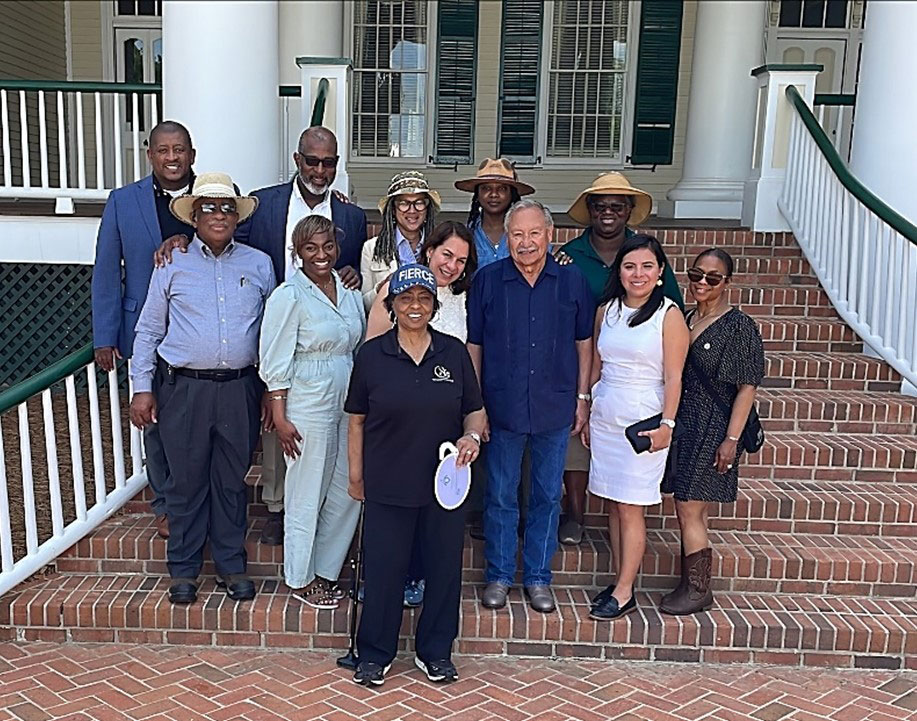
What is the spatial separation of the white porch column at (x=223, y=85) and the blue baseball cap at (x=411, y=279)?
264 centimetres

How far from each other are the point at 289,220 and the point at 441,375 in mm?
1141

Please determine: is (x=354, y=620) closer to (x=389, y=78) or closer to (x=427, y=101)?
(x=427, y=101)

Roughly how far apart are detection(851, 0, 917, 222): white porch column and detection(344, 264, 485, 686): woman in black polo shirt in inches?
157

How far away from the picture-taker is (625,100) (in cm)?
901

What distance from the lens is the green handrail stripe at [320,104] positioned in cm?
546

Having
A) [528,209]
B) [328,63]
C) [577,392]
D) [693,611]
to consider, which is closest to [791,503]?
[693,611]

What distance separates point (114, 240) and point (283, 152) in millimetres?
3404

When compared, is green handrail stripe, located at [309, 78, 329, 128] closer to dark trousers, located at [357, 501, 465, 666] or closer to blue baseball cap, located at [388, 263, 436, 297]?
blue baseball cap, located at [388, 263, 436, 297]

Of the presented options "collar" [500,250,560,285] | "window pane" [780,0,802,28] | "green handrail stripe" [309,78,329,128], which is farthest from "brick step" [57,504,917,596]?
"window pane" [780,0,802,28]

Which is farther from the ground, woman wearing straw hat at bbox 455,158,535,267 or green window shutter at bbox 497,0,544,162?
green window shutter at bbox 497,0,544,162

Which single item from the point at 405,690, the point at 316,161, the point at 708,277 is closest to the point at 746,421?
the point at 708,277

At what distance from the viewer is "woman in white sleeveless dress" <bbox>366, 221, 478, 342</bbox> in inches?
115

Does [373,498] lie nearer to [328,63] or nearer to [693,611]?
[693,611]

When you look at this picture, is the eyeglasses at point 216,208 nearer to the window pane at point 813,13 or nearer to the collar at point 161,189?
the collar at point 161,189
